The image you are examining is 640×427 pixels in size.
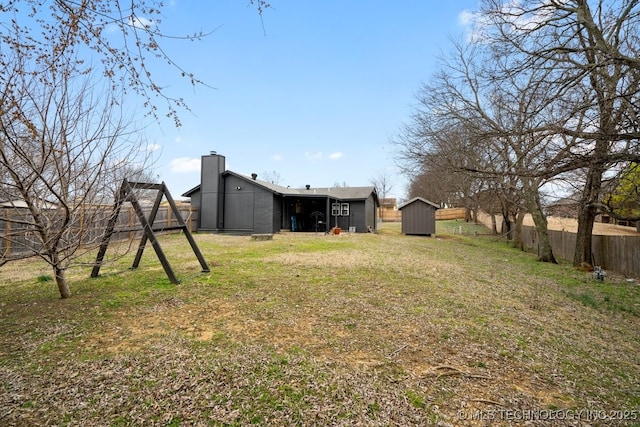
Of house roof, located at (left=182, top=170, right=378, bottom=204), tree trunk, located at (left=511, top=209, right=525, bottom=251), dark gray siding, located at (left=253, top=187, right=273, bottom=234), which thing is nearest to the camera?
tree trunk, located at (left=511, top=209, right=525, bottom=251)

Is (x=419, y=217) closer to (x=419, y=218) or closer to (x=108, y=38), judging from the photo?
(x=419, y=218)

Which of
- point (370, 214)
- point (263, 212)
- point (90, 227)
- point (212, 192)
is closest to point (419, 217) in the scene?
point (370, 214)

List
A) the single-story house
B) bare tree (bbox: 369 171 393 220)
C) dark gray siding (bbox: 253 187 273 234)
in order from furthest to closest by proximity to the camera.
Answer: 1. bare tree (bbox: 369 171 393 220)
2. the single-story house
3. dark gray siding (bbox: 253 187 273 234)

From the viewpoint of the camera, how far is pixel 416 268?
809 cm

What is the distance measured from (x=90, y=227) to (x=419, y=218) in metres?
18.4

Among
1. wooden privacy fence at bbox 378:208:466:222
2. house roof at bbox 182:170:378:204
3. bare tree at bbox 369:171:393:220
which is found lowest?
wooden privacy fence at bbox 378:208:466:222

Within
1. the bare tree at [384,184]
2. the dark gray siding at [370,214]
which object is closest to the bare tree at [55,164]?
the dark gray siding at [370,214]

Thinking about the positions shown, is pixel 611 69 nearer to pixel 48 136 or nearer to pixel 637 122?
pixel 637 122

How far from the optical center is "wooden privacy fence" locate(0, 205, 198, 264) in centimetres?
396

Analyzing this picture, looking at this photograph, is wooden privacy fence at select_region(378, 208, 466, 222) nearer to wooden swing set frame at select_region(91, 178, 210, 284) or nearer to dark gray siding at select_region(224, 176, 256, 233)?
dark gray siding at select_region(224, 176, 256, 233)

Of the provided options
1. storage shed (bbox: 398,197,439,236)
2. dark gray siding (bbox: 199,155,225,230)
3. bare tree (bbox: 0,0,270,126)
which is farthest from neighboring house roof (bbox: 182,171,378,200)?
bare tree (bbox: 0,0,270,126)

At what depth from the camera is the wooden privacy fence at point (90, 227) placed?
396 cm

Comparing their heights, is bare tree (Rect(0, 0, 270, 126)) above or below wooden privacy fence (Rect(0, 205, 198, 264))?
above

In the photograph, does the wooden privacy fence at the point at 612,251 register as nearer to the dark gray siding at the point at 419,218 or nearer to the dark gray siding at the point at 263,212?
the dark gray siding at the point at 419,218
